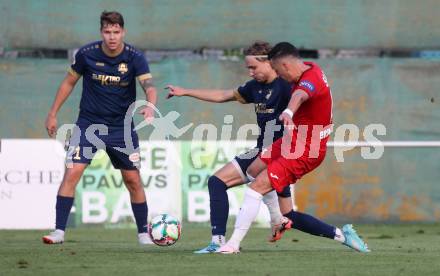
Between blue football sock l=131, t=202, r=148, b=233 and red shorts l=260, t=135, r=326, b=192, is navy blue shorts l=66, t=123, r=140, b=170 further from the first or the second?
red shorts l=260, t=135, r=326, b=192

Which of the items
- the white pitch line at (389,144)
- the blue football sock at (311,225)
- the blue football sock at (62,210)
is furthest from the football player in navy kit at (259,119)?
the white pitch line at (389,144)

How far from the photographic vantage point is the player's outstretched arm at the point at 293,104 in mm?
7957

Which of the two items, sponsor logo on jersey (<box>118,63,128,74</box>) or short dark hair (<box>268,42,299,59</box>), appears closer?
short dark hair (<box>268,42,299,59</box>)

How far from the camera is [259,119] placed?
9469 millimetres

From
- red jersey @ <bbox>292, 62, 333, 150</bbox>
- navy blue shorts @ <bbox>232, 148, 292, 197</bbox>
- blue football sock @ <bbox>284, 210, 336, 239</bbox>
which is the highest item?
red jersey @ <bbox>292, 62, 333, 150</bbox>

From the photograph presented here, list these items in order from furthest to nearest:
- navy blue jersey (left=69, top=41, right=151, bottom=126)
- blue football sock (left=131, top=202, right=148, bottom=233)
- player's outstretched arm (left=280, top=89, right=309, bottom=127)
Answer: blue football sock (left=131, top=202, right=148, bottom=233) → navy blue jersey (left=69, top=41, right=151, bottom=126) → player's outstretched arm (left=280, top=89, right=309, bottom=127)

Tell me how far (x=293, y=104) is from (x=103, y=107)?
8.53 ft

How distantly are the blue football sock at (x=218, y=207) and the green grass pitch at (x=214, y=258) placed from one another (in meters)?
0.32

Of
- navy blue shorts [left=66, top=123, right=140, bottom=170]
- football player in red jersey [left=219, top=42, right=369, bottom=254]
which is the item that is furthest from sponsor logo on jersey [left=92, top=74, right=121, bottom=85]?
football player in red jersey [left=219, top=42, right=369, bottom=254]

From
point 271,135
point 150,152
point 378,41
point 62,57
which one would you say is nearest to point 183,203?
point 150,152

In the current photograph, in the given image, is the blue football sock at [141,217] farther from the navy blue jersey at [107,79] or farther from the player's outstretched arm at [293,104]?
the player's outstretched arm at [293,104]

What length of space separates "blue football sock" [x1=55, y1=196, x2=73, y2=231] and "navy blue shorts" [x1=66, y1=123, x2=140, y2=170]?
360mm

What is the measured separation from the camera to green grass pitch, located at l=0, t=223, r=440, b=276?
761cm

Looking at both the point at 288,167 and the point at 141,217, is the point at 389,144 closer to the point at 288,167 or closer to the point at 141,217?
the point at 141,217
